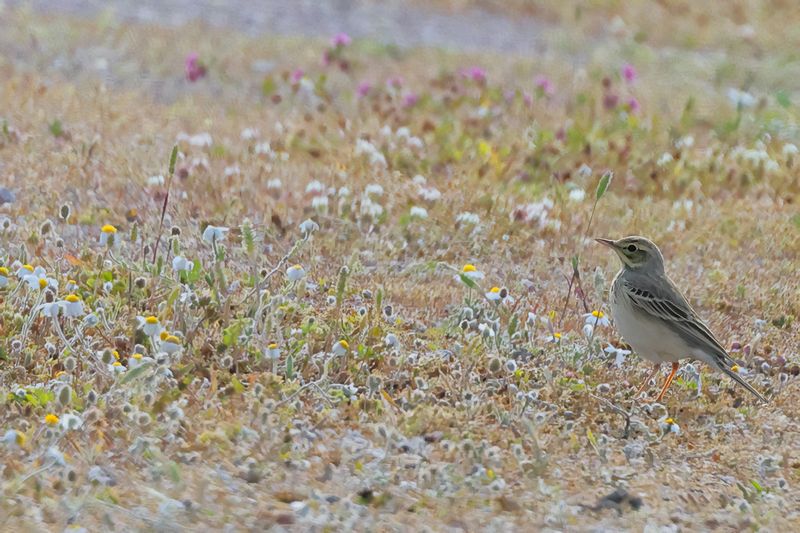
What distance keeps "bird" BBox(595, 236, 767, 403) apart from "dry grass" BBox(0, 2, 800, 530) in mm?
243

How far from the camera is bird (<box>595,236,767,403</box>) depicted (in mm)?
7129

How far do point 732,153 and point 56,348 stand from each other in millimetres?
7614

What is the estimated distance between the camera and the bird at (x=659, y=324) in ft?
23.4

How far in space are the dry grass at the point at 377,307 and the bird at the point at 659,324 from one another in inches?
9.6

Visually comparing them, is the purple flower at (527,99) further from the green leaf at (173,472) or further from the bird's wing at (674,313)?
the green leaf at (173,472)

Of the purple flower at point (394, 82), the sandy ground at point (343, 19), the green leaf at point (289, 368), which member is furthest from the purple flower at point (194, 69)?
the green leaf at point (289, 368)

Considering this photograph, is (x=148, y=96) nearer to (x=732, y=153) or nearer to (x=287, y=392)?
(x=732, y=153)

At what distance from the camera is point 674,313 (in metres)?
7.23

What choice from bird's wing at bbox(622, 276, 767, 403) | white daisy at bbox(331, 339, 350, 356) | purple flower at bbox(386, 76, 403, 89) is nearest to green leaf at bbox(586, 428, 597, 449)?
bird's wing at bbox(622, 276, 767, 403)

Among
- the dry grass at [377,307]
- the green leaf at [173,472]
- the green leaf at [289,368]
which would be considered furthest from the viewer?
the green leaf at [289,368]

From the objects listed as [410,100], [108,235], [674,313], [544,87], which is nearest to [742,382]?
[674,313]

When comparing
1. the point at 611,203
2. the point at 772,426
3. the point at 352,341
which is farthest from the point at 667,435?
the point at 611,203

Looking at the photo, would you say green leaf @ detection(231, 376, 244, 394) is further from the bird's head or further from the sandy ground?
the sandy ground

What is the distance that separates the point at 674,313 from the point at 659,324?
0.13 m
